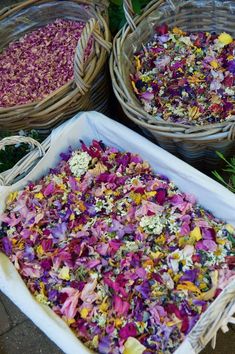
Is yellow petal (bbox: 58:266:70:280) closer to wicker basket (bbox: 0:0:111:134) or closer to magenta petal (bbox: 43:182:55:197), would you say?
magenta petal (bbox: 43:182:55:197)

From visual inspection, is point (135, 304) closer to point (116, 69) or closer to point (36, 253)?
point (36, 253)

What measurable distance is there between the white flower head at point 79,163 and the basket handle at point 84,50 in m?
0.18

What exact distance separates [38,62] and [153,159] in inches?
22.4

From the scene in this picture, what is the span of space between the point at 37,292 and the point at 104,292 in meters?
0.17

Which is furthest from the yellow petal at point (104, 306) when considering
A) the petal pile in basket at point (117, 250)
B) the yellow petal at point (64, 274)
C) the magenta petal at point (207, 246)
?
the magenta petal at point (207, 246)

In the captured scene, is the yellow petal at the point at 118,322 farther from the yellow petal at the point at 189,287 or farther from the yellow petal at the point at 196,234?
the yellow petal at the point at 196,234

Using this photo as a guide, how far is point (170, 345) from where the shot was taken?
3.69 feet

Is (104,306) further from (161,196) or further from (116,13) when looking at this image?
(116,13)

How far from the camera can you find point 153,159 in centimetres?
140

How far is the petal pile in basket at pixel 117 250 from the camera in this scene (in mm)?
1155

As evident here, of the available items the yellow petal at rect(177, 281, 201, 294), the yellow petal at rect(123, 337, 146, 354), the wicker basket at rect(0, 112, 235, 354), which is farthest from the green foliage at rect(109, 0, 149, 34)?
the yellow petal at rect(123, 337, 146, 354)

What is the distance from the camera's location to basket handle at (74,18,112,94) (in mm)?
1336

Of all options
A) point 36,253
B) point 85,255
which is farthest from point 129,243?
point 36,253

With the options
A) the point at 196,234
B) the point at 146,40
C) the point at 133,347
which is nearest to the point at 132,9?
the point at 146,40
